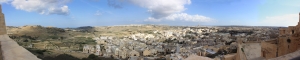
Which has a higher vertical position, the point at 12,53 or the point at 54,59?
the point at 12,53

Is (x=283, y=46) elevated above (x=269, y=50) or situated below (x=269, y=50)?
above

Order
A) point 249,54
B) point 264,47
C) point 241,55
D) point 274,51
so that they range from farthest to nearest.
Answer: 1. point 249,54
2. point 241,55
3. point 264,47
4. point 274,51

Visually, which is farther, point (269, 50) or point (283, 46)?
point (269, 50)

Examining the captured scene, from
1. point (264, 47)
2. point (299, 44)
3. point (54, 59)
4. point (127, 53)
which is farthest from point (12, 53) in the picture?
point (127, 53)

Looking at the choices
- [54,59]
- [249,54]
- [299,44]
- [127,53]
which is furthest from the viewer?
[127,53]

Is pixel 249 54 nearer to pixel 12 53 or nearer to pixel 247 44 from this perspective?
pixel 247 44

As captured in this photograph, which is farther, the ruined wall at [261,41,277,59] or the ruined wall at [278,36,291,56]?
the ruined wall at [261,41,277,59]

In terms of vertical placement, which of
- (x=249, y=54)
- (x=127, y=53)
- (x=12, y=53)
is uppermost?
(x=12, y=53)

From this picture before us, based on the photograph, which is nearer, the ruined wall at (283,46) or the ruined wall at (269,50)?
the ruined wall at (283,46)
